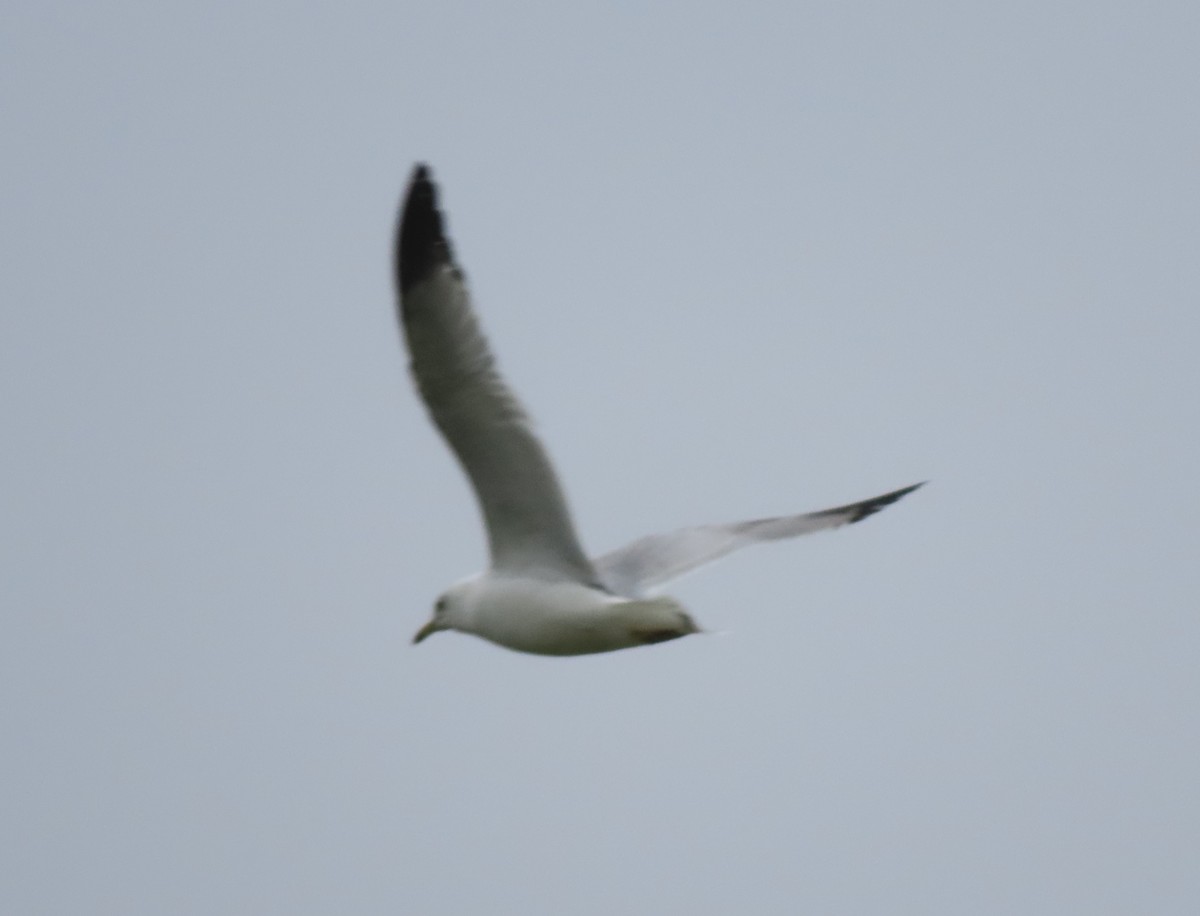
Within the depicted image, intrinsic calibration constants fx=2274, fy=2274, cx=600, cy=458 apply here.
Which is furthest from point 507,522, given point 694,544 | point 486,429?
point 694,544

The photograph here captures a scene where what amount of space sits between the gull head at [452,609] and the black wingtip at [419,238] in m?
1.55

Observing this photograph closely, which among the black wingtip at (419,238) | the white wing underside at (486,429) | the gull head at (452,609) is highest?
the black wingtip at (419,238)

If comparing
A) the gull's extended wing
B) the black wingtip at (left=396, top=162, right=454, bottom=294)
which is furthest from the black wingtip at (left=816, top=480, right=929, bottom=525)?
the black wingtip at (left=396, top=162, right=454, bottom=294)

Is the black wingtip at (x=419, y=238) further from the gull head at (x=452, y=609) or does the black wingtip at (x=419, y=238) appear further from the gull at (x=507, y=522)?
the gull head at (x=452, y=609)

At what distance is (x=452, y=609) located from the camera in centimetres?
898

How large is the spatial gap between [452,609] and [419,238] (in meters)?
1.80

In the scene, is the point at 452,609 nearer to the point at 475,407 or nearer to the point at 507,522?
the point at 507,522

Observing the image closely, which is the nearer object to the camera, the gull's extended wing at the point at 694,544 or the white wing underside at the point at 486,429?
the white wing underside at the point at 486,429

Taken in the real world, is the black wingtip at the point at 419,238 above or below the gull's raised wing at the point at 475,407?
above

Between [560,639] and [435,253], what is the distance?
155 centimetres

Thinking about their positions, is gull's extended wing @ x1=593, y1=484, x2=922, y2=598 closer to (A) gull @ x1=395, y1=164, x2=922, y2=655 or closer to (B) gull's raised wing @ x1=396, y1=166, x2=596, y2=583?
(A) gull @ x1=395, y1=164, x2=922, y2=655

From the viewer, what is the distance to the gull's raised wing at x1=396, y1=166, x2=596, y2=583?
7758mm

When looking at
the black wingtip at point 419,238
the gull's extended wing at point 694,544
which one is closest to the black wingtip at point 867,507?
the gull's extended wing at point 694,544

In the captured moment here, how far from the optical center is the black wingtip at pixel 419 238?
25.4 feet
